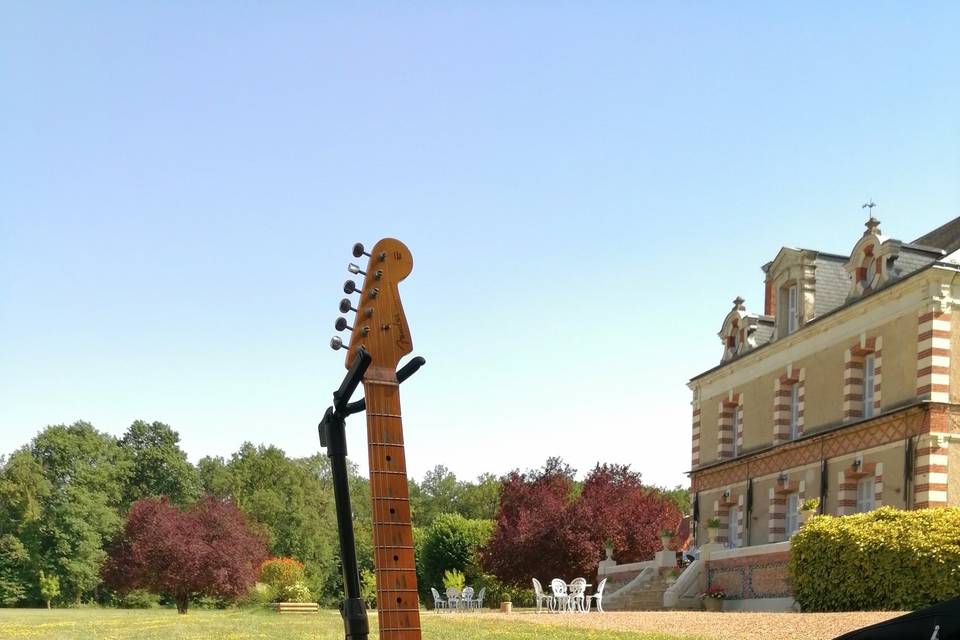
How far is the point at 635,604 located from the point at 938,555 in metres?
11.6

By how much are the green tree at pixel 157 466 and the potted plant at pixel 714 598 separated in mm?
43448

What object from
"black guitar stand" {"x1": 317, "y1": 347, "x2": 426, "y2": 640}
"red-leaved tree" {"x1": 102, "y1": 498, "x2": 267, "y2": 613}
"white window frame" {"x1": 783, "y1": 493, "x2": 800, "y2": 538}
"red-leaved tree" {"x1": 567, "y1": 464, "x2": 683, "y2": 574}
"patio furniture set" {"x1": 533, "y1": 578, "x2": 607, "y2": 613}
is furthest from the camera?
"red-leaved tree" {"x1": 102, "y1": 498, "x2": 267, "y2": 613}

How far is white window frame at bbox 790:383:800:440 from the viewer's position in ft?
103

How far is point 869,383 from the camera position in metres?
27.9

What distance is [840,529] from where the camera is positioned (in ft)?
71.4

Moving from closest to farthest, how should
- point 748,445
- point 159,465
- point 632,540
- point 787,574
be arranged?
Result: point 787,574, point 748,445, point 632,540, point 159,465

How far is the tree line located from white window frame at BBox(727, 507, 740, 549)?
40.7ft

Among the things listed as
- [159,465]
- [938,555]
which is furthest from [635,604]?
[159,465]

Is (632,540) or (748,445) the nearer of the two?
(748,445)

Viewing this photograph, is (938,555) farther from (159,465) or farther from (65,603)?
(159,465)

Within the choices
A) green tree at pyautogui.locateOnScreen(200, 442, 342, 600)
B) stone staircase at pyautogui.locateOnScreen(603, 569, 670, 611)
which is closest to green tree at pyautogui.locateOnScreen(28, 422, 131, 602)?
green tree at pyautogui.locateOnScreen(200, 442, 342, 600)

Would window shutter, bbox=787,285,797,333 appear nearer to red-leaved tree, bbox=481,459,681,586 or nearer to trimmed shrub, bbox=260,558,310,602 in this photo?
red-leaved tree, bbox=481,459,681,586

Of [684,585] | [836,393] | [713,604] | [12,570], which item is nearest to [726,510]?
[684,585]

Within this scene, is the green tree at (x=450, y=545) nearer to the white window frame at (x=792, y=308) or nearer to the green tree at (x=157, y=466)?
the green tree at (x=157, y=466)
